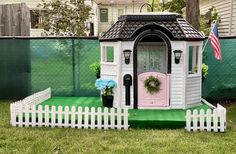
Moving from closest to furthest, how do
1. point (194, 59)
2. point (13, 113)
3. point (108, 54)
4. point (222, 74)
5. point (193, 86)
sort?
1. point (13, 113)
2. point (193, 86)
3. point (194, 59)
4. point (108, 54)
5. point (222, 74)

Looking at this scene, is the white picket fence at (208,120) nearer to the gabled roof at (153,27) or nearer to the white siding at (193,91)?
the white siding at (193,91)

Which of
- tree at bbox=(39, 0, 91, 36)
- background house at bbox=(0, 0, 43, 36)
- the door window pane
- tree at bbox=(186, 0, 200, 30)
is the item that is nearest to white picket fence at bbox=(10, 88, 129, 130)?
the door window pane

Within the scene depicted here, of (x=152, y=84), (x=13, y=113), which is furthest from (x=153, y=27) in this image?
(x=13, y=113)

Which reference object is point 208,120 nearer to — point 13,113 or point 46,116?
point 46,116

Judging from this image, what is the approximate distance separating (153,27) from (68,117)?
294cm

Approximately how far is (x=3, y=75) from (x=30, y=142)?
4984 millimetres

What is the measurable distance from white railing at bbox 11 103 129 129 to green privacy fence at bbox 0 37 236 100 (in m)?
3.29

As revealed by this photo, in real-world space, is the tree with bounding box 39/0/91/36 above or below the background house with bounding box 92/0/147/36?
below

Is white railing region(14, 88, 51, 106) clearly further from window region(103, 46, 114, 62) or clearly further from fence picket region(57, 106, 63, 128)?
window region(103, 46, 114, 62)

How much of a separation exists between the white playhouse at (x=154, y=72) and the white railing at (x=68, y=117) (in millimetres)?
1520

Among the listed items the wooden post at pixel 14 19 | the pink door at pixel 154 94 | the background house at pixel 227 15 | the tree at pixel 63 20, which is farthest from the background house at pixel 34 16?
the pink door at pixel 154 94

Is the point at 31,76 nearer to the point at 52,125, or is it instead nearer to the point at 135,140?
the point at 52,125

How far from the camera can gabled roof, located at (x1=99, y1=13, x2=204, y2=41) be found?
8.89 metres

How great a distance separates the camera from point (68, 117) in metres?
7.66
